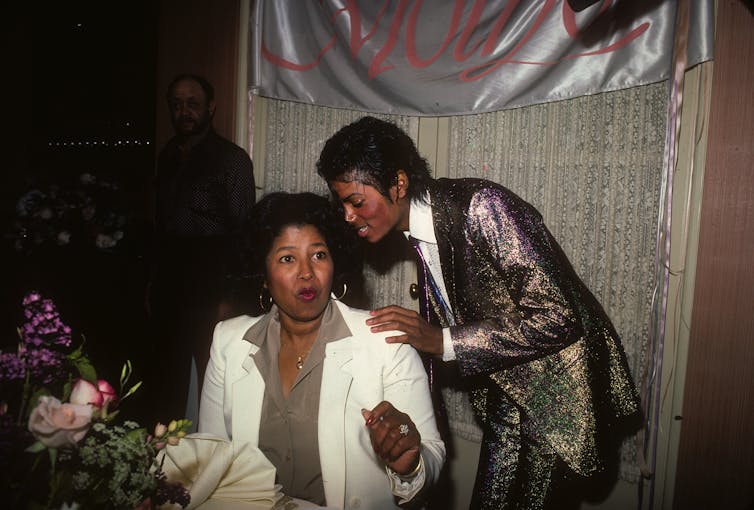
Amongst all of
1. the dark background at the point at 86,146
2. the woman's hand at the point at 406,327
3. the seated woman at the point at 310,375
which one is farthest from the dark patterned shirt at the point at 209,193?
the woman's hand at the point at 406,327

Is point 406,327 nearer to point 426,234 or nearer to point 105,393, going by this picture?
point 426,234

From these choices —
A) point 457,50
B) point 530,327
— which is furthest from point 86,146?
point 530,327

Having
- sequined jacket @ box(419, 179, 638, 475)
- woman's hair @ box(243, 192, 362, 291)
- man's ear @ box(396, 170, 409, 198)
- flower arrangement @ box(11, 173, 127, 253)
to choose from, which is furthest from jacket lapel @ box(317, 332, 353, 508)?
flower arrangement @ box(11, 173, 127, 253)

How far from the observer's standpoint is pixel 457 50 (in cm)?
256

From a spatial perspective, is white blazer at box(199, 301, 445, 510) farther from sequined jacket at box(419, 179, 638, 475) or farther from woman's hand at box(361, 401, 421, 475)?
sequined jacket at box(419, 179, 638, 475)

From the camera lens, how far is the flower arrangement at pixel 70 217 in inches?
114

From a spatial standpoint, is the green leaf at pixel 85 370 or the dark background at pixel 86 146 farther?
the dark background at pixel 86 146

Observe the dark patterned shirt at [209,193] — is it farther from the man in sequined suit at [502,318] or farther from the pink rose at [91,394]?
the pink rose at [91,394]

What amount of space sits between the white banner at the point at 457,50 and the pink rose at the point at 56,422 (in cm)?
223

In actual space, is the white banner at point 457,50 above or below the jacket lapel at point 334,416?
above

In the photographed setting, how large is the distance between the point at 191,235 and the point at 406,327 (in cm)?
162

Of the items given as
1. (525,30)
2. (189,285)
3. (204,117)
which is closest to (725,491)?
(525,30)

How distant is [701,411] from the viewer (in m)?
2.23

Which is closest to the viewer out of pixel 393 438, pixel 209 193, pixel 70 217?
pixel 393 438
